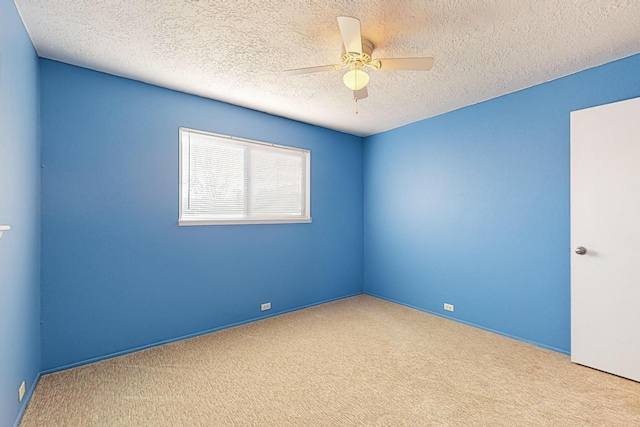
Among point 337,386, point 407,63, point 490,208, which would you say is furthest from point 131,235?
point 490,208

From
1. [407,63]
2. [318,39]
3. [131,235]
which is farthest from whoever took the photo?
[131,235]

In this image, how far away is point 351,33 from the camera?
1696 mm

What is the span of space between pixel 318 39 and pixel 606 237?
2.72m

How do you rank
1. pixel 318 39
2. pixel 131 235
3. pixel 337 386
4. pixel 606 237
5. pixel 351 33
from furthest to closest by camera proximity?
pixel 131 235
pixel 606 237
pixel 337 386
pixel 318 39
pixel 351 33

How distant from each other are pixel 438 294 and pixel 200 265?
9.44ft

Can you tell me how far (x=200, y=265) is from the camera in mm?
3133

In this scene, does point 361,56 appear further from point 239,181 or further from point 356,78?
point 239,181

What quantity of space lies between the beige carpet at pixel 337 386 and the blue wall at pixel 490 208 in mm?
470

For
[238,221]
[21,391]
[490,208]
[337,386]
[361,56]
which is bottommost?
[337,386]

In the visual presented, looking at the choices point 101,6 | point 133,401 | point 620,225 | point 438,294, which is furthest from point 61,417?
point 620,225

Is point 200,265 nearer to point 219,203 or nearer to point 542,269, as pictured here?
point 219,203

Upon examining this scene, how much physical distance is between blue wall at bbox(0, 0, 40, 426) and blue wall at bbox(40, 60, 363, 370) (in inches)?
5.4

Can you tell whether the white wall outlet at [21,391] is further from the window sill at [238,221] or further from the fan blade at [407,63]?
the fan blade at [407,63]

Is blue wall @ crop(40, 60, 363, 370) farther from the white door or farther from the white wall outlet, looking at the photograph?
the white door
